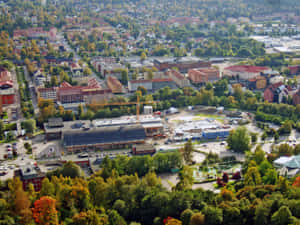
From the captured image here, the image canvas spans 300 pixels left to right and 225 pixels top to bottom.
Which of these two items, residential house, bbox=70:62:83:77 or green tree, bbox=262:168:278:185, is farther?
residential house, bbox=70:62:83:77

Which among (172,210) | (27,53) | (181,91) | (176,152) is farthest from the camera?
(27,53)

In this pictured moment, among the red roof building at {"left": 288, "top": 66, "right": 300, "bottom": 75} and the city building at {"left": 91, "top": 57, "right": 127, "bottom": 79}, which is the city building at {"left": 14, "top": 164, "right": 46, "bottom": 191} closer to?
the city building at {"left": 91, "top": 57, "right": 127, "bottom": 79}

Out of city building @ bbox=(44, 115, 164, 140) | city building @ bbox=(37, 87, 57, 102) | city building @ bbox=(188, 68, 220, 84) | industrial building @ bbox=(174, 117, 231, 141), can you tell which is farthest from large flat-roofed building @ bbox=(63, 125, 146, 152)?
city building @ bbox=(188, 68, 220, 84)

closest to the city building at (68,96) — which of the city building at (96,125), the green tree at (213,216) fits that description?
the city building at (96,125)

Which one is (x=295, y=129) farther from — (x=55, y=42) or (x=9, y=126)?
(x=55, y=42)

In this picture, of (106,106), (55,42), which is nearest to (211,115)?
(106,106)

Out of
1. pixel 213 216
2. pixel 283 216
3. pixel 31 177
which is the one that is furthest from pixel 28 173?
pixel 283 216
